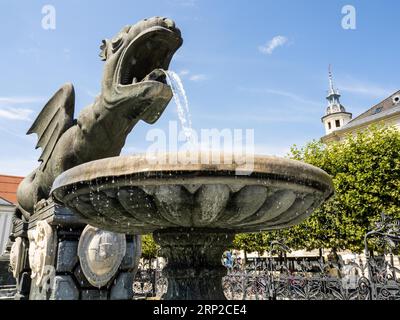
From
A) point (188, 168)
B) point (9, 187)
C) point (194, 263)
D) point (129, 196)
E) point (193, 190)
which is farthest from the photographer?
point (9, 187)

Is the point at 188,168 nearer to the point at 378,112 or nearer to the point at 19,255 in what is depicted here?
the point at 19,255

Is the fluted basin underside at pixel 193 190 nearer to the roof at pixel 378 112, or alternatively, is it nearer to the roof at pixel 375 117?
the roof at pixel 375 117

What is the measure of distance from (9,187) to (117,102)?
48.4 metres

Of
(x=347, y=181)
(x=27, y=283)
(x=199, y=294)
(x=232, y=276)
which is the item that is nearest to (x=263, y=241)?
(x=347, y=181)

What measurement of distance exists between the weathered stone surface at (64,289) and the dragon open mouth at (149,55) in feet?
7.81

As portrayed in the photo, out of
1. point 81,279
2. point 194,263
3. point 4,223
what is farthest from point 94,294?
point 4,223

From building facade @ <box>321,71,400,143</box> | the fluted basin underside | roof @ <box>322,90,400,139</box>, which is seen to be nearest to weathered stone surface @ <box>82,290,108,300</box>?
the fluted basin underside

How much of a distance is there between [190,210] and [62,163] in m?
3.04

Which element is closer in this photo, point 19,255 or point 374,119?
point 19,255

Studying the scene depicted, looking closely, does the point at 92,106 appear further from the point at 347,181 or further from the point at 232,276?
the point at 347,181

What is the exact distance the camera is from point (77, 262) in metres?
4.27

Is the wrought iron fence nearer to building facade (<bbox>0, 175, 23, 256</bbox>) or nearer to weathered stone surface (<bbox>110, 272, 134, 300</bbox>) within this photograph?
weathered stone surface (<bbox>110, 272, 134, 300</bbox>)

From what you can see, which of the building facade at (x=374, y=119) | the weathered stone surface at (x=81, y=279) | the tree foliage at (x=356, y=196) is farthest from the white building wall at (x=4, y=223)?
the weathered stone surface at (x=81, y=279)
